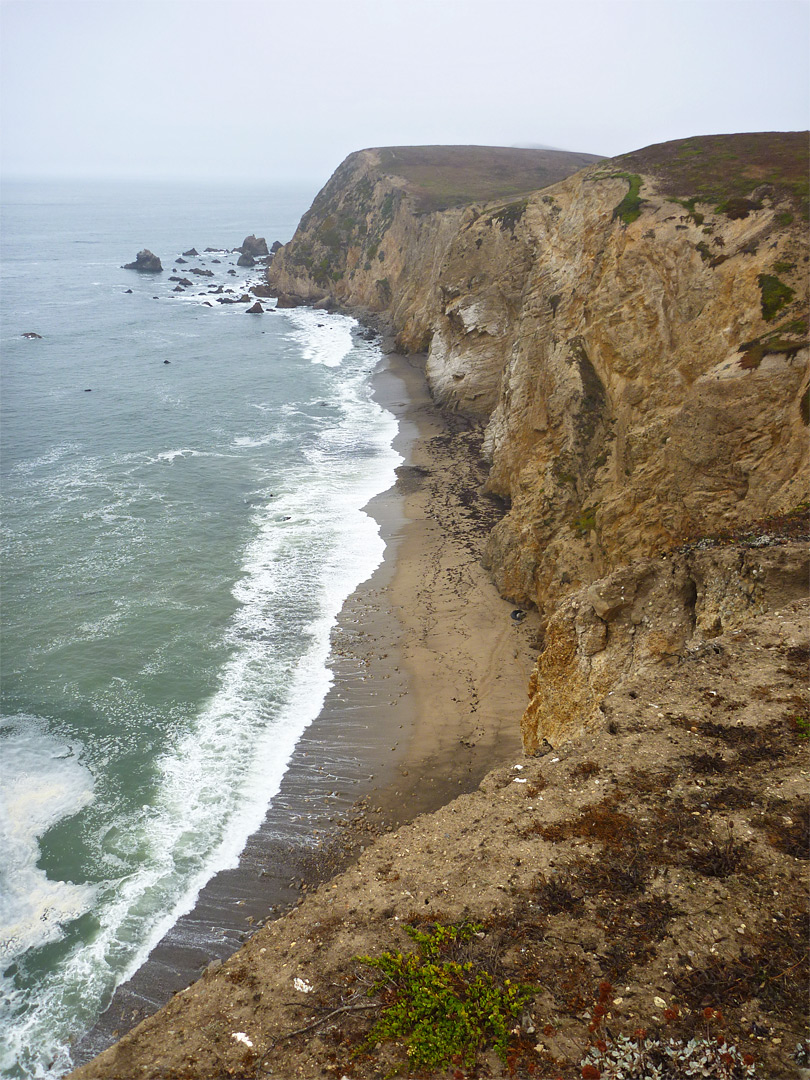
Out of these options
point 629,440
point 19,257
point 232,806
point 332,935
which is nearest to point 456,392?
point 629,440

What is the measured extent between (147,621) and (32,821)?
8.52 meters

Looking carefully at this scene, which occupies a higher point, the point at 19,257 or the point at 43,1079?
the point at 19,257

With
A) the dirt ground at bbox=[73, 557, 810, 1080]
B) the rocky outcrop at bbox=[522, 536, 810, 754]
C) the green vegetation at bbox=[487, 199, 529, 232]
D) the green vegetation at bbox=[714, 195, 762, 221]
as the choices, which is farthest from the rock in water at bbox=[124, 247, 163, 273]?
the dirt ground at bbox=[73, 557, 810, 1080]

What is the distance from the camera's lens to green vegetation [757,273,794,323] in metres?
17.8

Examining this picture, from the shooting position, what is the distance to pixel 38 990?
12.9 meters

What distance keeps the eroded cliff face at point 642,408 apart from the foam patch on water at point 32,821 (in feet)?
37.6

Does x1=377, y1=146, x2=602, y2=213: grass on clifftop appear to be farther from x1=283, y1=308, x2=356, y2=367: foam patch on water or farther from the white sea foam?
the white sea foam

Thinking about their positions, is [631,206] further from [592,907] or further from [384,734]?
[592,907]

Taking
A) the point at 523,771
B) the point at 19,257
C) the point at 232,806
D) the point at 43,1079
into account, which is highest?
the point at 19,257

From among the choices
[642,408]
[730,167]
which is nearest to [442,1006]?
[642,408]

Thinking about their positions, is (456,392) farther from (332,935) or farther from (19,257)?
(19,257)

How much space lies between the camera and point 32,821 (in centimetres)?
1677

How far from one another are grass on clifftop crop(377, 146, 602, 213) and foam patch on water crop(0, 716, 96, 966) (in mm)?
62497

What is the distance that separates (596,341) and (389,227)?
56736 mm
